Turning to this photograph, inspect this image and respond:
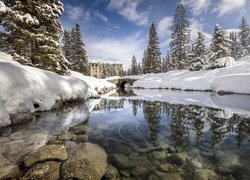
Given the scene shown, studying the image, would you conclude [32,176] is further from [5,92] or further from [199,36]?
[199,36]

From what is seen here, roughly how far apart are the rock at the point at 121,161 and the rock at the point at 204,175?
1225 millimetres

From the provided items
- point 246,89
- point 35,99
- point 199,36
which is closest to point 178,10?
point 199,36

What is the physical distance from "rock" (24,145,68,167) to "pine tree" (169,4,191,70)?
40044 mm

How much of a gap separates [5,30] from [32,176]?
1276cm

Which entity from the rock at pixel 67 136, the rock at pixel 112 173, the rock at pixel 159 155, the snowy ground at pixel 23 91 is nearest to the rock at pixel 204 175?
the rock at pixel 159 155

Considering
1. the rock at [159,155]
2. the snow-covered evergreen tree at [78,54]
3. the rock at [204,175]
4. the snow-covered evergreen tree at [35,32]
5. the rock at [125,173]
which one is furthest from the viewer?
the snow-covered evergreen tree at [78,54]

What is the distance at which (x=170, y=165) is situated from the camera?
12.1 feet

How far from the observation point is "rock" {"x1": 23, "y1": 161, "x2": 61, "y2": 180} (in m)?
2.93

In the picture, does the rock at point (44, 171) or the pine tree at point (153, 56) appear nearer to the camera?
A: the rock at point (44, 171)

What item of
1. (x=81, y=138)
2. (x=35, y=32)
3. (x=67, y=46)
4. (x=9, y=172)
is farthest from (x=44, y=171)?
(x=67, y=46)

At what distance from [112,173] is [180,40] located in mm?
42618

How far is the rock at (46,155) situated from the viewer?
11.1 ft

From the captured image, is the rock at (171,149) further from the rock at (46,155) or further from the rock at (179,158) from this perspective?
the rock at (46,155)

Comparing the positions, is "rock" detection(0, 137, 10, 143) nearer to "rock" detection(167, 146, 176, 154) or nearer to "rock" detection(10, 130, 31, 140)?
"rock" detection(10, 130, 31, 140)
